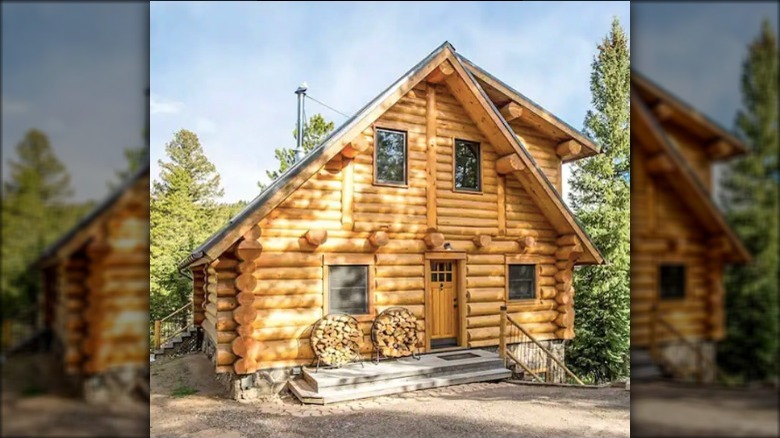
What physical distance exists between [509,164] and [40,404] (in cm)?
839

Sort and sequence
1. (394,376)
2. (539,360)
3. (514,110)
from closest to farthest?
(394,376) < (539,360) < (514,110)

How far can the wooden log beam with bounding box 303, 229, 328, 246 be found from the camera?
7.12 m

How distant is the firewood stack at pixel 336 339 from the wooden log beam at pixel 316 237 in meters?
1.24

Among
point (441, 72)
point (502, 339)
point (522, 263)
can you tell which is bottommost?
point (502, 339)

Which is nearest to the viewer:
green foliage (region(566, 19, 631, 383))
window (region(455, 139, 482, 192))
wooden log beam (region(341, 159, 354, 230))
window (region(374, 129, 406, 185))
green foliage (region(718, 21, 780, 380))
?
green foliage (region(718, 21, 780, 380))

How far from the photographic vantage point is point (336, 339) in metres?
7.23

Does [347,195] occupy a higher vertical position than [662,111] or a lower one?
higher

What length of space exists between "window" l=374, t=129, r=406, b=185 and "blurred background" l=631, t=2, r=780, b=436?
740 centimetres

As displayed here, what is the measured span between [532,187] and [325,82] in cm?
2106

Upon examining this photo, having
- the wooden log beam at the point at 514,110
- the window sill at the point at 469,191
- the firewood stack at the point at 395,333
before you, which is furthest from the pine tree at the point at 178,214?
A: the wooden log beam at the point at 514,110

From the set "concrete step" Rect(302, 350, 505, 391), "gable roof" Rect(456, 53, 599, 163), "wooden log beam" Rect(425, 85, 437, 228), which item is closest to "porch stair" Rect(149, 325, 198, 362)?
"concrete step" Rect(302, 350, 505, 391)

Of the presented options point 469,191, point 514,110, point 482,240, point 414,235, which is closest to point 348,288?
point 414,235

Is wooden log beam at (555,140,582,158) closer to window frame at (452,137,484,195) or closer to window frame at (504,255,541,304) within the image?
window frame at (452,137,484,195)

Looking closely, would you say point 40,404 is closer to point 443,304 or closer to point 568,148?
point 443,304
